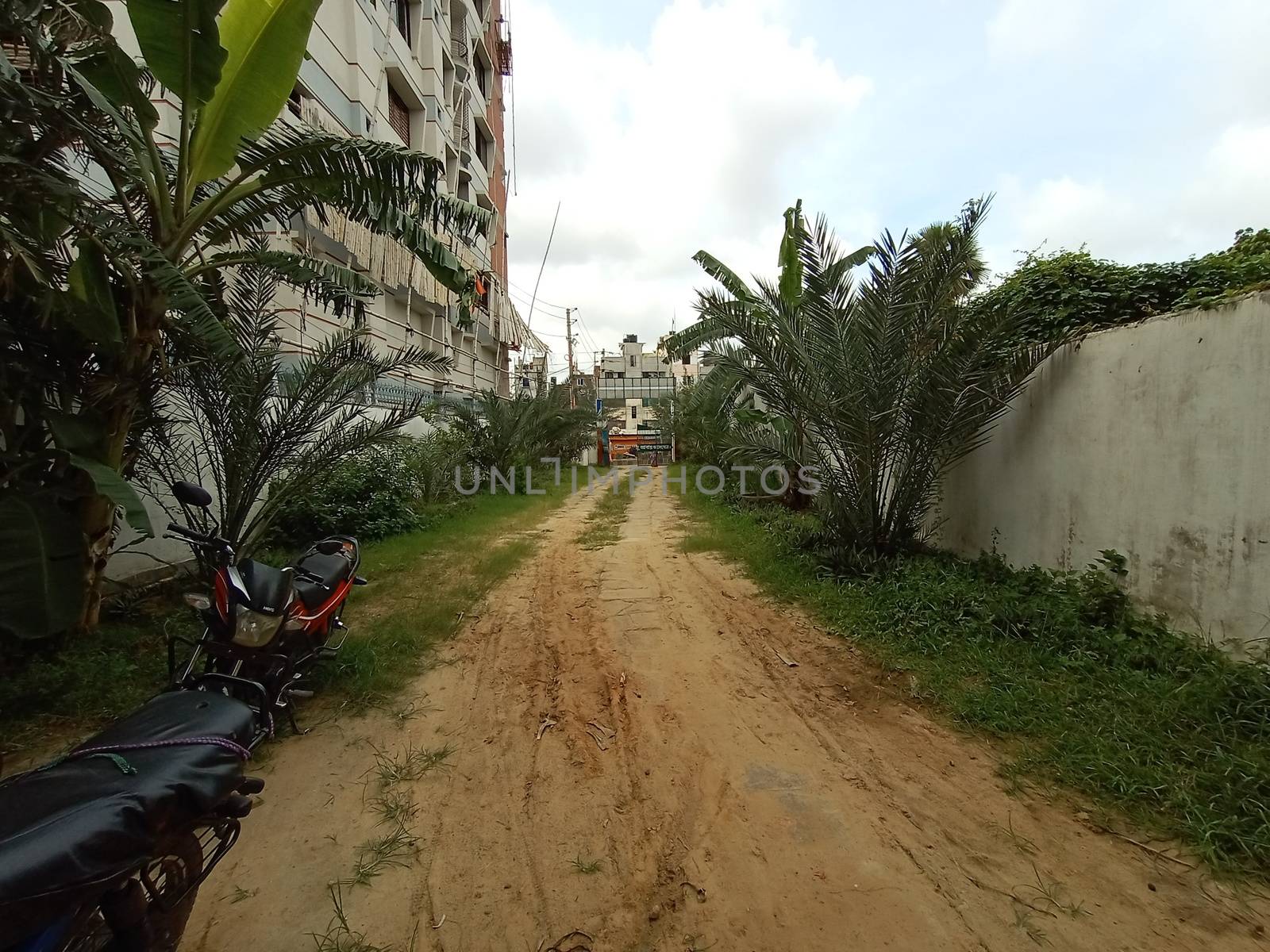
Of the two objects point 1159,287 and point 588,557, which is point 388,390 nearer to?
point 588,557

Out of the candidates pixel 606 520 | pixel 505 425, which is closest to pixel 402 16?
pixel 505 425

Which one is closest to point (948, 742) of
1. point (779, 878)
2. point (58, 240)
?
point (779, 878)

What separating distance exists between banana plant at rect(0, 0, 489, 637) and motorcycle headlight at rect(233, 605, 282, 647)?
2.41 feet

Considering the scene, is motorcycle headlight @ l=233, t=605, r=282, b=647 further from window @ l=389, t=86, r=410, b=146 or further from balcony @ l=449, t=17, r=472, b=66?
balcony @ l=449, t=17, r=472, b=66

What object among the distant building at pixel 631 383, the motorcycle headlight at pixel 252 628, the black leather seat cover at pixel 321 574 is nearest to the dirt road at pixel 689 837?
the motorcycle headlight at pixel 252 628

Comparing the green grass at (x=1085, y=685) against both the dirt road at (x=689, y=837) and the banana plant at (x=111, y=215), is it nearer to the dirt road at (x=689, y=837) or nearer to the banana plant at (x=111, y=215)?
the dirt road at (x=689, y=837)

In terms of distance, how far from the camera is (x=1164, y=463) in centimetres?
386

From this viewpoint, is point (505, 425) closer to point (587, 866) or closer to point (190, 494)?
point (190, 494)

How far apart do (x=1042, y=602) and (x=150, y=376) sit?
6.35 metres

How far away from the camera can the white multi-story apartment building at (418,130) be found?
34.6ft

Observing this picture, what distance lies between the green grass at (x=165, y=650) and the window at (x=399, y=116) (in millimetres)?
12021

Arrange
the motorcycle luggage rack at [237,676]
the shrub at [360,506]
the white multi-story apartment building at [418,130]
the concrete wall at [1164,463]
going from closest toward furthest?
the motorcycle luggage rack at [237,676] < the concrete wall at [1164,463] < the shrub at [360,506] < the white multi-story apartment building at [418,130]

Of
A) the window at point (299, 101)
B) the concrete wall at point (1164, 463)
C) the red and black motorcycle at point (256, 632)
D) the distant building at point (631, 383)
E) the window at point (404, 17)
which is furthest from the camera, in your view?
the distant building at point (631, 383)

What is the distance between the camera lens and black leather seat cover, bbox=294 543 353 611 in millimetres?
3600
